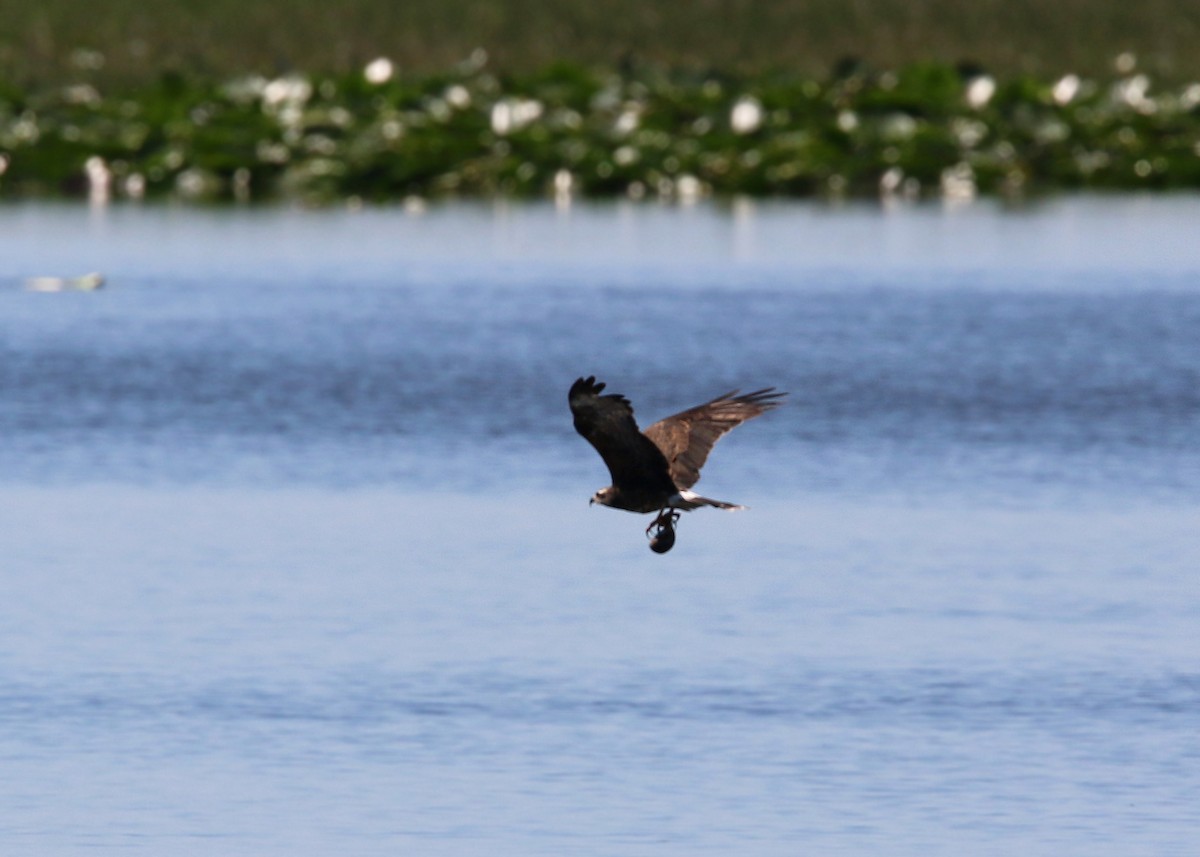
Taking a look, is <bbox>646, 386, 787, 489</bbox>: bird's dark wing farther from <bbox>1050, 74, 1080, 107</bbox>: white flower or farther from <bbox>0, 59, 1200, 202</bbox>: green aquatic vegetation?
<bbox>1050, 74, 1080, 107</bbox>: white flower

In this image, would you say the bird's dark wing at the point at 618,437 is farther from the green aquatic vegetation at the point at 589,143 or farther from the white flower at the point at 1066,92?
the white flower at the point at 1066,92

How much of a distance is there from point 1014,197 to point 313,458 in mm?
33626

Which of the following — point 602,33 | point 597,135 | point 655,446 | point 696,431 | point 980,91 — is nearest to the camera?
point 655,446

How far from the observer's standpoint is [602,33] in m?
79.6

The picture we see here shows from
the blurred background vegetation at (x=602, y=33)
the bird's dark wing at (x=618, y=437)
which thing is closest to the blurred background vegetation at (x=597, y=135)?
the blurred background vegetation at (x=602, y=33)

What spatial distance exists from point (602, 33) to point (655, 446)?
226 feet

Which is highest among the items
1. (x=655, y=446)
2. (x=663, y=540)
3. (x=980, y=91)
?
(x=980, y=91)

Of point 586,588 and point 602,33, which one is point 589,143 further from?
point 586,588

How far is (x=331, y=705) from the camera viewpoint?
15.1 meters

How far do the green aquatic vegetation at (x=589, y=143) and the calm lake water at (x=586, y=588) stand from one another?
14.4m

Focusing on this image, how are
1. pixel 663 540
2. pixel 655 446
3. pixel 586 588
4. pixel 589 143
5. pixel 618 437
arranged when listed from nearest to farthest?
1. pixel 663 540
2. pixel 618 437
3. pixel 655 446
4. pixel 586 588
5. pixel 589 143

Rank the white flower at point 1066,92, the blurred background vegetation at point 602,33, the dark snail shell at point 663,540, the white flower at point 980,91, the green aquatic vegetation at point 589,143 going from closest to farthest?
the dark snail shell at point 663,540 → the green aquatic vegetation at point 589,143 → the white flower at point 980,91 → the white flower at point 1066,92 → the blurred background vegetation at point 602,33

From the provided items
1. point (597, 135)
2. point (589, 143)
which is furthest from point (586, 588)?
point (597, 135)

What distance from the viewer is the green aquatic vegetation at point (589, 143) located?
51.8 metres
